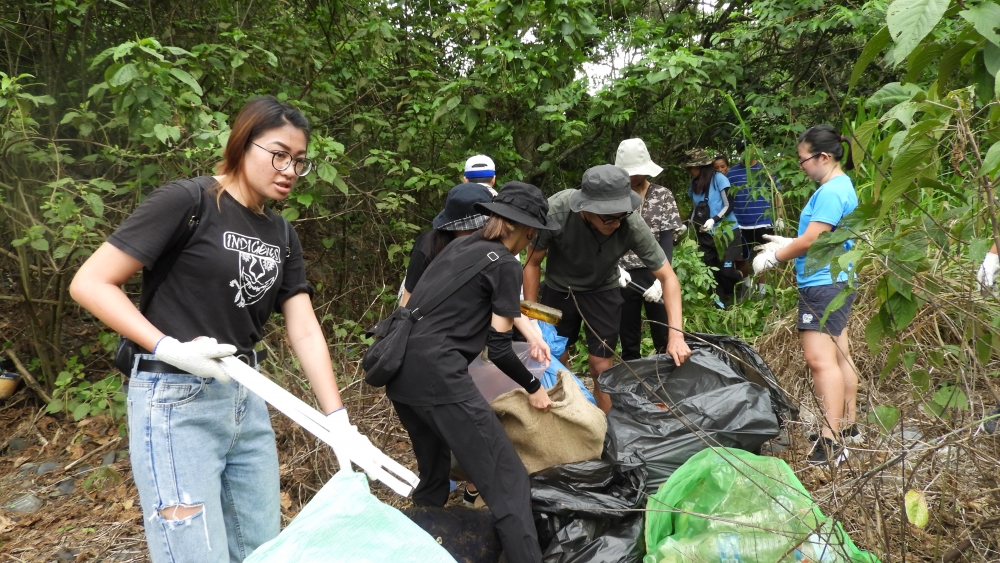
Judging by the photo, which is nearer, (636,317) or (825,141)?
(825,141)

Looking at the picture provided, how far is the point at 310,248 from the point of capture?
16.6 ft

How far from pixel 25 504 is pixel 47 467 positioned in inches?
13.7

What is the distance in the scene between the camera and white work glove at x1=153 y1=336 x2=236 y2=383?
1.45 metres

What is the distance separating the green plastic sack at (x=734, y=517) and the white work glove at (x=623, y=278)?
4.49ft

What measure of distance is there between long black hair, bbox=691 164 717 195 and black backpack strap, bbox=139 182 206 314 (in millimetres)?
4918

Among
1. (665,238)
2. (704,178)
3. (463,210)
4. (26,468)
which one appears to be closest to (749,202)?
(704,178)

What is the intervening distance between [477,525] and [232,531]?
0.93 metres

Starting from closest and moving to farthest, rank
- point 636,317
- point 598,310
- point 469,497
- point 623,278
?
point 469,497
point 598,310
point 623,278
point 636,317

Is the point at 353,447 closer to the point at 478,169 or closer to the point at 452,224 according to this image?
the point at 452,224

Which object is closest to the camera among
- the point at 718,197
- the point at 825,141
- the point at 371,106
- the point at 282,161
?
the point at 282,161

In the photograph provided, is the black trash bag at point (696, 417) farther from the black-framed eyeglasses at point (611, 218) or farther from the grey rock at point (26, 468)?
the grey rock at point (26, 468)

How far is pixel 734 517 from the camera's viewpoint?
2.10 m

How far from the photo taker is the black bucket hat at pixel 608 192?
3.04 m

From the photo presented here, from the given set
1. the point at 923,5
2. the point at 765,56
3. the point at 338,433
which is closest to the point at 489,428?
the point at 338,433
